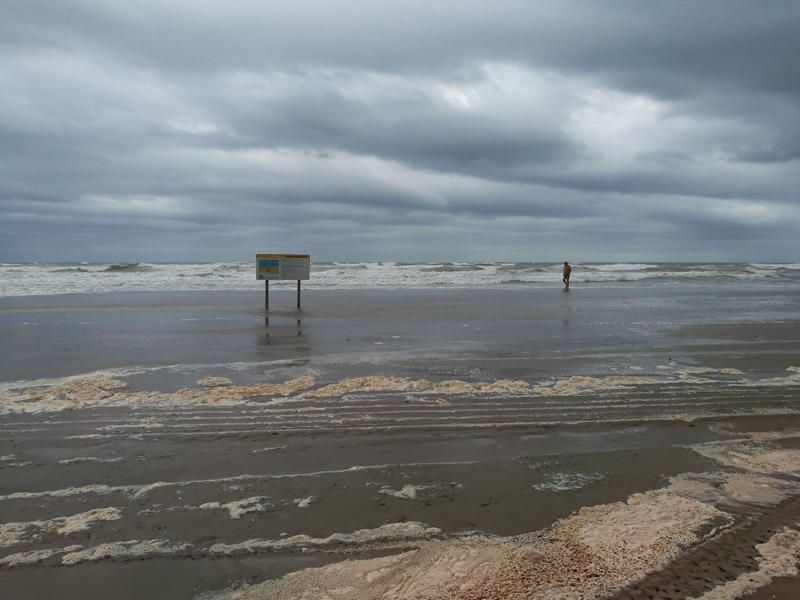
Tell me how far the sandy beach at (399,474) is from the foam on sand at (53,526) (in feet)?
0.06

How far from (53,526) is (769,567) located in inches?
189

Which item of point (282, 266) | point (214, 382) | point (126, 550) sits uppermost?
point (282, 266)

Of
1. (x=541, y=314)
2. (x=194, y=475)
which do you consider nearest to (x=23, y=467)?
(x=194, y=475)

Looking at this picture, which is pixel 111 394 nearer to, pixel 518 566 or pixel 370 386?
pixel 370 386

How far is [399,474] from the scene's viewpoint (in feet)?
16.2

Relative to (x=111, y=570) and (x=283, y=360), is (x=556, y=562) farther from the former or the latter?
(x=283, y=360)

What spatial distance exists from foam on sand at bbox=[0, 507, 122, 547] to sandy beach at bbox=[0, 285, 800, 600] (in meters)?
0.02

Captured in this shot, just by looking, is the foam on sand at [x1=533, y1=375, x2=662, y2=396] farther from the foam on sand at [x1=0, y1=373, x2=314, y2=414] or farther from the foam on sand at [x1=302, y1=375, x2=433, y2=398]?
the foam on sand at [x1=0, y1=373, x2=314, y2=414]

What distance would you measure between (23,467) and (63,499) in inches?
41.8

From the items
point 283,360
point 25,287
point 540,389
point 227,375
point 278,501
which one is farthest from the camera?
point 25,287

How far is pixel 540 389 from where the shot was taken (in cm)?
816

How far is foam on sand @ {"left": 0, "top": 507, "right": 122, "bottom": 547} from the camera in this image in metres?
3.84

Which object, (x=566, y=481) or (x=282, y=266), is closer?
(x=566, y=481)

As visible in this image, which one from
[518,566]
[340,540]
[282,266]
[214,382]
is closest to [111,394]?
[214,382]
